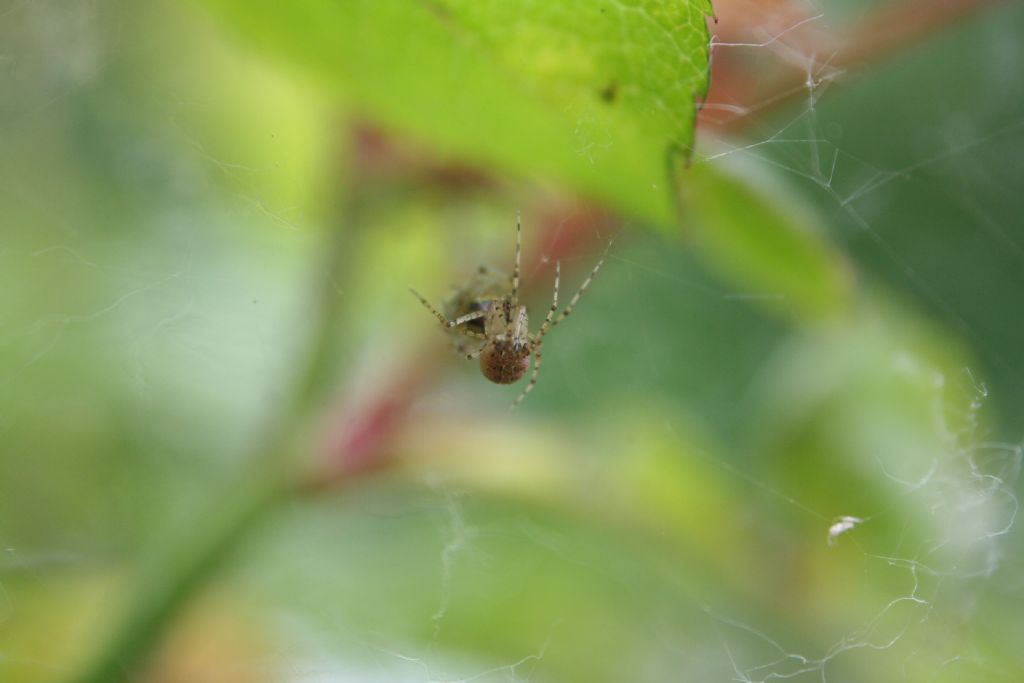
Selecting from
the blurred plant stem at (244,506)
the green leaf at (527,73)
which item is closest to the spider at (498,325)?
the blurred plant stem at (244,506)

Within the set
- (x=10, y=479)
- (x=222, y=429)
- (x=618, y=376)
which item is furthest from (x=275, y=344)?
(x=618, y=376)

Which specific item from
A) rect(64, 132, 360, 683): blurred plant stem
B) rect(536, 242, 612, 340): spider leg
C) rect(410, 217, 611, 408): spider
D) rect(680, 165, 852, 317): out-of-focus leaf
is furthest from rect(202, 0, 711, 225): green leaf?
rect(410, 217, 611, 408): spider

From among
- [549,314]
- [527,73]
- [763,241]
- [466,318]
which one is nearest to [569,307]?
[549,314]

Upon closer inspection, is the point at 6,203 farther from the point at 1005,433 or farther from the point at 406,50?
the point at 1005,433

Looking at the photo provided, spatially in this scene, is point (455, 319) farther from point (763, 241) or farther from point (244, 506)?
point (763, 241)

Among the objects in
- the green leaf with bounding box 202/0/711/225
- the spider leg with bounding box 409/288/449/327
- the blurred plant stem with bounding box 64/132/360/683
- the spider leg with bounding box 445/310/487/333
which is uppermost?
the spider leg with bounding box 445/310/487/333

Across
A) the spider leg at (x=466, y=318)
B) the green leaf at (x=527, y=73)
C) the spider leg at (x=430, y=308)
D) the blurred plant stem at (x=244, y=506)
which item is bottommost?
the blurred plant stem at (x=244, y=506)

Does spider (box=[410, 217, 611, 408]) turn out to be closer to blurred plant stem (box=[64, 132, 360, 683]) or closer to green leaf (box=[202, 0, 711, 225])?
blurred plant stem (box=[64, 132, 360, 683])

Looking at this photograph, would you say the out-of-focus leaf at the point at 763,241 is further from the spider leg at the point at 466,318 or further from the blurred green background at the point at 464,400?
the spider leg at the point at 466,318
